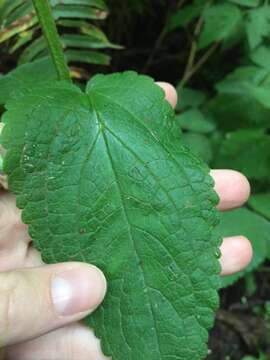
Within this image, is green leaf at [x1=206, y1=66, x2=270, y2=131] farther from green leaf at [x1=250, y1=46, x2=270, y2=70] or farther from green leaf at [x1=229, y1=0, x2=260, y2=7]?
green leaf at [x1=229, y1=0, x2=260, y2=7]

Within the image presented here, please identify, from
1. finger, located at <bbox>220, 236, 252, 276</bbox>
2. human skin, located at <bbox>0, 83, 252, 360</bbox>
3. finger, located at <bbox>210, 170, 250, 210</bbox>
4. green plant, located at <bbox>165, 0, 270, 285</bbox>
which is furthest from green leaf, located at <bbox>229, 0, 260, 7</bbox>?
human skin, located at <bbox>0, 83, 252, 360</bbox>

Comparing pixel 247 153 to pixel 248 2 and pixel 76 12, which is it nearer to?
pixel 248 2

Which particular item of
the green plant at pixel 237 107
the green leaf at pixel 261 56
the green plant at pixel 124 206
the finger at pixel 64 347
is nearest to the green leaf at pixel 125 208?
the green plant at pixel 124 206

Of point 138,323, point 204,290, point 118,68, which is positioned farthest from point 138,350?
point 118,68

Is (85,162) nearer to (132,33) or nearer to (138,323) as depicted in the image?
(138,323)

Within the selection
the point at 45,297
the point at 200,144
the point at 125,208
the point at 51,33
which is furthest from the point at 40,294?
the point at 200,144

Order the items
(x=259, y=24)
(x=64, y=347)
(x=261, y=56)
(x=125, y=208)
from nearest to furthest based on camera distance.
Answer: (x=125, y=208) < (x=64, y=347) < (x=259, y=24) < (x=261, y=56)
